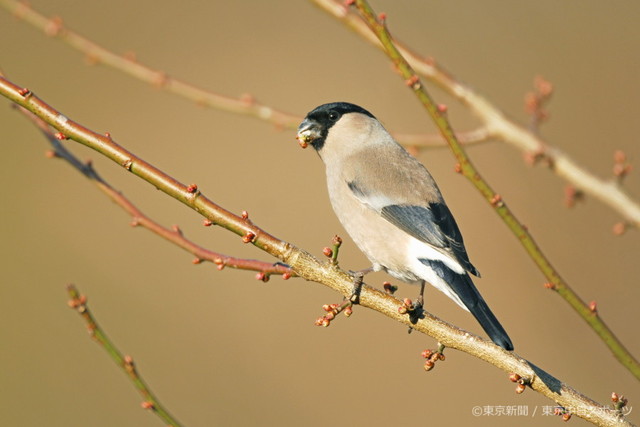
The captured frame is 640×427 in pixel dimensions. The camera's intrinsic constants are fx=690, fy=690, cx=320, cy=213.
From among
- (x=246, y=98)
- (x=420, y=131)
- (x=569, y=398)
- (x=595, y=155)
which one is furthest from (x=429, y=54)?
(x=569, y=398)

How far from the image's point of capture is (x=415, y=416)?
554cm

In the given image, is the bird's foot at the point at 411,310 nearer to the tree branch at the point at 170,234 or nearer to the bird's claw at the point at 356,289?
the bird's claw at the point at 356,289

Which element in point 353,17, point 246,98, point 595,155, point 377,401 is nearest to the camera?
point 353,17

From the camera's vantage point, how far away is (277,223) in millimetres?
6352

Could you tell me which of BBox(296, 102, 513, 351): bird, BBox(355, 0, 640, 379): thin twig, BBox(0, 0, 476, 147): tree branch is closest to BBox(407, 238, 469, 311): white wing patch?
BBox(296, 102, 513, 351): bird

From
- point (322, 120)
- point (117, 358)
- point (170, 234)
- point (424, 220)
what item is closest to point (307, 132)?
point (322, 120)

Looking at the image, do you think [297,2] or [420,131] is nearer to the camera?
[420,131]

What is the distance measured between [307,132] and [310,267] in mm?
1510

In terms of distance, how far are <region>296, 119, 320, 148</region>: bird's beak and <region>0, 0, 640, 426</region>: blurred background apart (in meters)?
1.64

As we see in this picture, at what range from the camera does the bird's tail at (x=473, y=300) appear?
2.44 metres

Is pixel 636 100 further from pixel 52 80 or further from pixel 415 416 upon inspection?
pixel 52 80

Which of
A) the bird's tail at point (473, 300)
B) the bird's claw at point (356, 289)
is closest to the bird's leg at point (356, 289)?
the bird's claw at point (356, 289)

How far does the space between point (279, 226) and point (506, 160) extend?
7.20 feet

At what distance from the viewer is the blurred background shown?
5.54 metres
